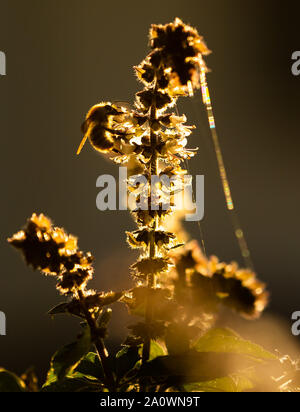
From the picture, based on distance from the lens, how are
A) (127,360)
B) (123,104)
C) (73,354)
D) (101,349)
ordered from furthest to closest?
(123,104)
(127,360)
(101,349)
(73,354)

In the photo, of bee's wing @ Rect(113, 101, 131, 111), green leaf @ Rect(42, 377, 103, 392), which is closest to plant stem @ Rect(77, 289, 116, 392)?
green leaf @ Rect(42, 377, 103, 392)

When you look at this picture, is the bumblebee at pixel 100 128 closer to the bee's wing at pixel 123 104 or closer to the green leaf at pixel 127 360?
the bee's wing at pixel 123 104

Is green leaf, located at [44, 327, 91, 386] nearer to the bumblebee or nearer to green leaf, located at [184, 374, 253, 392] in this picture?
green leaf, located at [184, 374, 253, 392]

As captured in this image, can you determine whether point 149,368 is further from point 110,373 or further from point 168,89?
point 168,89

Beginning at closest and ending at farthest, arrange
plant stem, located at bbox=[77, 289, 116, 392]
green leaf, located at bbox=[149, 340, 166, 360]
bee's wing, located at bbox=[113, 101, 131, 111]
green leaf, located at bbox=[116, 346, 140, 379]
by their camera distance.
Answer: plant stem, located at bbox=[77, 289, 116, 392] → green leaf, located at bbox=[116, 346, 140, 379] → green leaf, located at bbox=[149, 340, 166, 360] → bee's wing, located at bbox=[113, 101, 131, 111]

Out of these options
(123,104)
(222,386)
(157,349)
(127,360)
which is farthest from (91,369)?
(123,104)

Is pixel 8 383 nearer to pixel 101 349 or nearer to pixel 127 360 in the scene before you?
pixel 101 349
